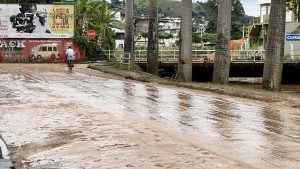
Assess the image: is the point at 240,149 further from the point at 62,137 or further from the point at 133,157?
the point at 62,137

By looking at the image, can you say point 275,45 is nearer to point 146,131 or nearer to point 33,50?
point 146,131

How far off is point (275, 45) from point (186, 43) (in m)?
7.68

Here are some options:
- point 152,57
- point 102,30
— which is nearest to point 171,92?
point 152,57

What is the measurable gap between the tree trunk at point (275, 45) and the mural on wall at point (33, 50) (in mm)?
25649

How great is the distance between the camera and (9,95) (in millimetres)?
18984

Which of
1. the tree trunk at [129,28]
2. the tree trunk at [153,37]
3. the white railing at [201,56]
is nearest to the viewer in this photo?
the tree trunk at [153,37]

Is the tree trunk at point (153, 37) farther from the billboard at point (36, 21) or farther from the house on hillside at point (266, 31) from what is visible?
the house on hillside at point (266, 31)

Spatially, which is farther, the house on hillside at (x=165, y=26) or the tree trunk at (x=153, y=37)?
the house on hillside at (x=165, y=26)

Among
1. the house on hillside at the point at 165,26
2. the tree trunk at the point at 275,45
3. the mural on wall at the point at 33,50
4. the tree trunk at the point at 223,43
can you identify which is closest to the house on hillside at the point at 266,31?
the mural on wall at the point at 33,50

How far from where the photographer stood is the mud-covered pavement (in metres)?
8.79

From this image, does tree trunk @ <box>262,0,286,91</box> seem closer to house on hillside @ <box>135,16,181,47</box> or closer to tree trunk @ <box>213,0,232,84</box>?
tree trunk @ <box>213,0,232,84</box>

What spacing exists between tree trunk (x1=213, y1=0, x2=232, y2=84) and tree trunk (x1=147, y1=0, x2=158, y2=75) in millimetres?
11167

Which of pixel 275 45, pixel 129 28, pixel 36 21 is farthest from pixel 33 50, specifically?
pixel 275 45

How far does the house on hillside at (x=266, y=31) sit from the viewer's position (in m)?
51.8
